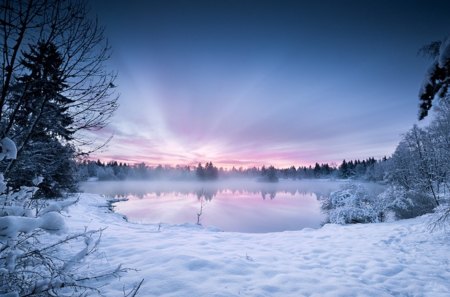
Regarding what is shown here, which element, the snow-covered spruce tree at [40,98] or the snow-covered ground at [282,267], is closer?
the snow-covered spruce tree at [40,98]

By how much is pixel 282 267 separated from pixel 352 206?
608 inches

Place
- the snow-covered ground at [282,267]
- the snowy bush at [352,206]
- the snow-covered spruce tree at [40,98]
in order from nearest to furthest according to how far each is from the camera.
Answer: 1. the snow-covered spruce tree at [40,98]
2. the snow-covered ground at [282,267]
3. the snowy bush at [352,206]

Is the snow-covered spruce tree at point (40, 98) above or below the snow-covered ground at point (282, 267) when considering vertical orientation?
above

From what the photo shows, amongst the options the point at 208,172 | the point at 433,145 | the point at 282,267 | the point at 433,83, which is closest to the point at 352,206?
the point at 433,145

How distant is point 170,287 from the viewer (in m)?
4.30

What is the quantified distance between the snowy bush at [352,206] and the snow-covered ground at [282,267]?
9.08 metres

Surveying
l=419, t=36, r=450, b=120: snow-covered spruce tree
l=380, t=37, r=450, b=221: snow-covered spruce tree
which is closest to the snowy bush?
l=380, t=37, r=450, b=221: snow-covered spruce tree

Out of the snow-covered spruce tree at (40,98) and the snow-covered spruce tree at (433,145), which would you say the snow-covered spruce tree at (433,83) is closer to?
the snow-covered spruce tree at (433,145)

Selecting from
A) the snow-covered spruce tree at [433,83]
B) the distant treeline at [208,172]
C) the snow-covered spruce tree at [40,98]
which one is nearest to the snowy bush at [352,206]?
the snow-covered spruce tree at [433,83]

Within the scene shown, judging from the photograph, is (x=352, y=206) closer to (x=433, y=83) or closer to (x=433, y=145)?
(x=433, y=145)

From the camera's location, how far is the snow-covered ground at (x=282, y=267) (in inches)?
177

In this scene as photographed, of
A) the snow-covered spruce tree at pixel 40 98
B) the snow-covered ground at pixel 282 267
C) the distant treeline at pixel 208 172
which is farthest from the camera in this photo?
the distant treeline at pixel 208 172

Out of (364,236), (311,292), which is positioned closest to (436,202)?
(364,236)

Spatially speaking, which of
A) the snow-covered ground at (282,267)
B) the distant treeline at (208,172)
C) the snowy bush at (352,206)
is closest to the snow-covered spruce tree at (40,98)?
the snow-covered ground at (282,267)
